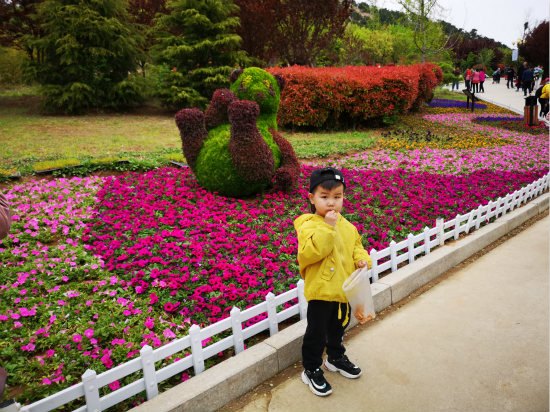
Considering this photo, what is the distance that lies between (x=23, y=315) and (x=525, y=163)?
9.76 metres

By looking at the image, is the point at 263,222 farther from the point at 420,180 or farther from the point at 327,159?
the point at 327,159

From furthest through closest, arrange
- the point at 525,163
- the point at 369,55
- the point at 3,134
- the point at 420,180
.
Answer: the point at 369,55
the point at 3,134
the point at 525,163
the point at 420,180

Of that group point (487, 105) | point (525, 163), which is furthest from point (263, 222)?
point (487, 105)

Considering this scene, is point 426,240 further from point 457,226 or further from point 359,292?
point 359,292

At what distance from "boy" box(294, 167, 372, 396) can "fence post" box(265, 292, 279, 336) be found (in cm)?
45

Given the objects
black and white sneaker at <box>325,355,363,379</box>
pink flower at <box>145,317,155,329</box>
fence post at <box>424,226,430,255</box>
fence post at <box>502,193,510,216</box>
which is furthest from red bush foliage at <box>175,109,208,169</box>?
fence post at <box>502,193,510,216</box>

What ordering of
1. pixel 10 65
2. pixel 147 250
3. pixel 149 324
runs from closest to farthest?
pixel 149 324 → pixel 147 250 → pixel 10 65

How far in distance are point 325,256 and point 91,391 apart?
5.16 ft

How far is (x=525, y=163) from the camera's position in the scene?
8766 mm

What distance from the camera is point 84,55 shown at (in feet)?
56.6

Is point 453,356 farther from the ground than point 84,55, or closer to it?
Result: closer to it

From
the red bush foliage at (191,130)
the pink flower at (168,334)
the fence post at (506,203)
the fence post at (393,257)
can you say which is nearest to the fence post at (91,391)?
the pink flower at (168,334)

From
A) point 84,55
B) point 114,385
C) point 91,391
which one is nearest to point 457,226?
point 114,385

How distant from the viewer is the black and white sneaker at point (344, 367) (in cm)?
275
